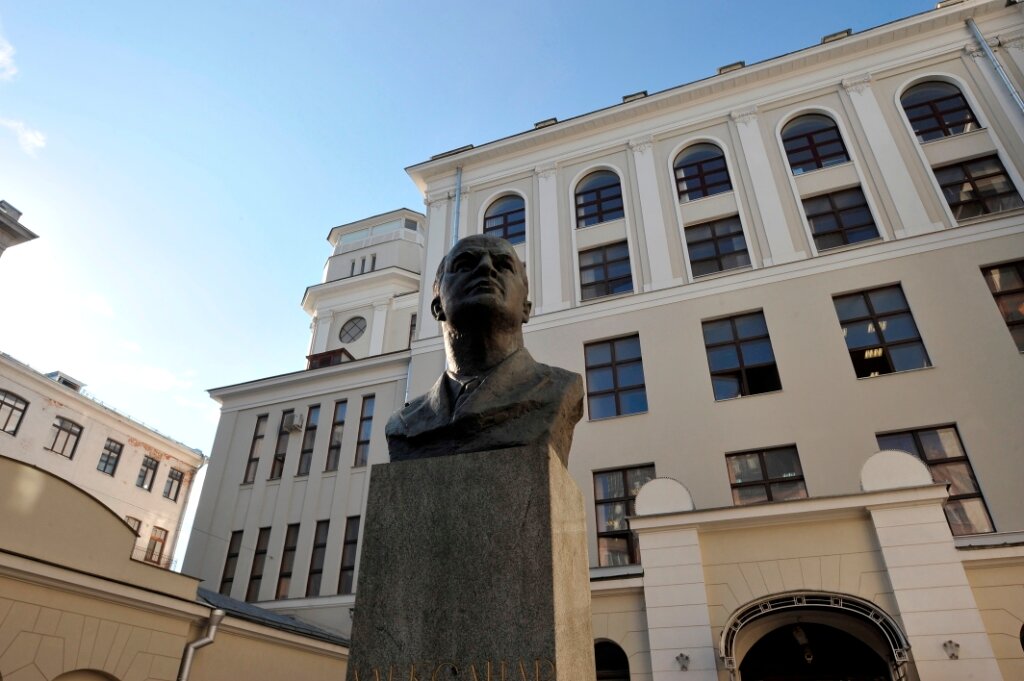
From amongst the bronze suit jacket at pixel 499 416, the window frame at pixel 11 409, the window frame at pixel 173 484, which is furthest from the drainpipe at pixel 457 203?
the window frame at pixel 173 484

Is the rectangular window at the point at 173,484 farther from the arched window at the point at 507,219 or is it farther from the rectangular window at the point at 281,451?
the arched window at the point at 507,219

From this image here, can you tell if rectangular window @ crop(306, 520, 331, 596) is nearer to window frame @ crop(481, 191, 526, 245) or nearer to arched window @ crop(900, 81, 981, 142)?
window frame @ crop(481, 191, 526, 245)

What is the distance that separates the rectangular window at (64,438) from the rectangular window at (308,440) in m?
19.8

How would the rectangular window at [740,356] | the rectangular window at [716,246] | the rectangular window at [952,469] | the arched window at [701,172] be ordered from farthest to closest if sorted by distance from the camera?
the arched window at [701,172], the rectangular window at [716,246], the rectangular window at [740,356], the rectangular window at [952,469]

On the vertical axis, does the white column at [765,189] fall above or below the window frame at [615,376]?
above

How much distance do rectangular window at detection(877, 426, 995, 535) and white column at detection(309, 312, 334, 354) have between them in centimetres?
2343

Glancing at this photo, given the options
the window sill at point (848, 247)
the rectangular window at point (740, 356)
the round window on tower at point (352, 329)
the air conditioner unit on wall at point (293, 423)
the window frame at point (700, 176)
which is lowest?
the rectangular window at point (740, 356)

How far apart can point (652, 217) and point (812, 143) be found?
17.6 ft

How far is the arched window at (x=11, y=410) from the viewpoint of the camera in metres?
31.5

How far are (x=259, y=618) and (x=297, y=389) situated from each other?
10296mm

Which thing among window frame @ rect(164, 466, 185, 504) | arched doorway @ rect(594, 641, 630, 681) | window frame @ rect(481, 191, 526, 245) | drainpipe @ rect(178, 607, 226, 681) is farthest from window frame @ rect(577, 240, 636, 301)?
window frame @ rect(164, 466, 185, 504)

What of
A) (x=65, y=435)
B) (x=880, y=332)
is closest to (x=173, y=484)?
(x=65, y=435)

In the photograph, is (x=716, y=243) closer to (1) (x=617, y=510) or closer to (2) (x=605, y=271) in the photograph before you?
(2) (x=605, y=271)

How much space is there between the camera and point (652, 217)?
20.1m
